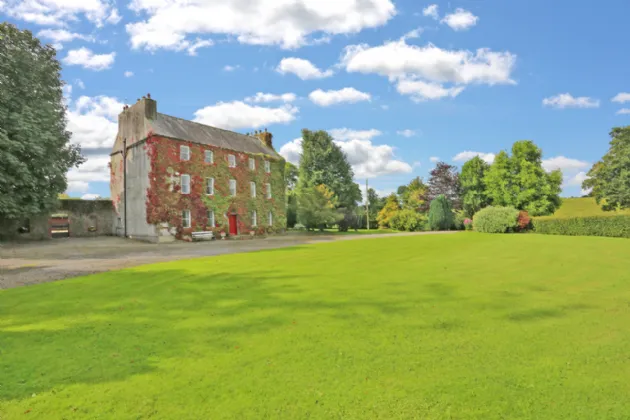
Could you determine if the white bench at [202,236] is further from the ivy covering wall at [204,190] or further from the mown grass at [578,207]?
the mown grass at [578,207]

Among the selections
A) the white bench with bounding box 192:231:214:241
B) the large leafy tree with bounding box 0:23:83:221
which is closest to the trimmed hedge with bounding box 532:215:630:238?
the white bench with bounding box 192:231:214:241

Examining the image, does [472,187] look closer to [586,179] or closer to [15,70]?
[586,179]

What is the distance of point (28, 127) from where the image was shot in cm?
2467

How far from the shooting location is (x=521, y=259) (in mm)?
14711

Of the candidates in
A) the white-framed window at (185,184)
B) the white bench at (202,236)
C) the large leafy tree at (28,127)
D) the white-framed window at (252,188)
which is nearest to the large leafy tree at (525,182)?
the white-framed window at (252,188)

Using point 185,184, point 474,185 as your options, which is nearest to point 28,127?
point 185,184

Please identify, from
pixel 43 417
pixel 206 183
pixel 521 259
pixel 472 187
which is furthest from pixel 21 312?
pixel 472 187

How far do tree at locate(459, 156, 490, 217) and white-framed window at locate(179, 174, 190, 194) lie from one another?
43.7 m

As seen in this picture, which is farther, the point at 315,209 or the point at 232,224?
the point at 315,209

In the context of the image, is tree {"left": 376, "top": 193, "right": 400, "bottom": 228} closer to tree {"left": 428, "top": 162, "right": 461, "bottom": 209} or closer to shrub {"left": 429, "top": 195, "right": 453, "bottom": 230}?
tree {"left": 428, "top": 162, "right": 461, "bottom": 209}

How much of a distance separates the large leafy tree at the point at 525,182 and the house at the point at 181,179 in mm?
35348

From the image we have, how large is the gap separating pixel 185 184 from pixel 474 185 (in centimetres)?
4651

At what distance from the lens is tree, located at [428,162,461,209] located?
6022 centimetres

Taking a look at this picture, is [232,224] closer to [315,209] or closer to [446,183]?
[315,209]
